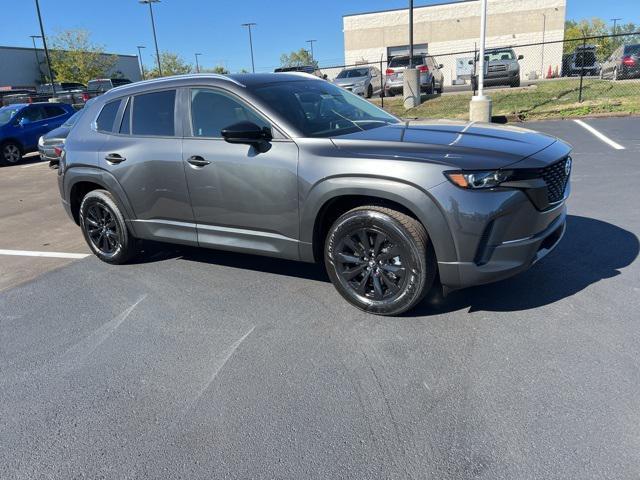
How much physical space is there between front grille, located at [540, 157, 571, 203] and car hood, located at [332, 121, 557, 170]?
0.16m

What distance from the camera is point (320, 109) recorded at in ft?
14.7

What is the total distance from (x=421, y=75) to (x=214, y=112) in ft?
64.1

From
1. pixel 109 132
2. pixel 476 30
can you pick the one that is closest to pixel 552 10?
pixel 476 30

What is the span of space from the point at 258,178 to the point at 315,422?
2.01 meters

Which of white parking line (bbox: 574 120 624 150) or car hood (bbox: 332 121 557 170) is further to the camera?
white parking line (bbox: 574 120 624 150)

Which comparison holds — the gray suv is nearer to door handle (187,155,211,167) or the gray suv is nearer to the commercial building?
door handle (187,155,211,167)

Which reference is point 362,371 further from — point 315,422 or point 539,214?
point 539,214

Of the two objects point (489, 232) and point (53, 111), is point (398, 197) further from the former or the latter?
point (53, 111)

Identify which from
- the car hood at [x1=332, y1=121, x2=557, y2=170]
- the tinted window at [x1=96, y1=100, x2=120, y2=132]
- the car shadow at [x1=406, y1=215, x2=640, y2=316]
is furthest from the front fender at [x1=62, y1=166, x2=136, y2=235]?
the car shadow at [x1=406, y1=215, x2=640, y2=316]

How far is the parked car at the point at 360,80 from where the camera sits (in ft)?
73.7

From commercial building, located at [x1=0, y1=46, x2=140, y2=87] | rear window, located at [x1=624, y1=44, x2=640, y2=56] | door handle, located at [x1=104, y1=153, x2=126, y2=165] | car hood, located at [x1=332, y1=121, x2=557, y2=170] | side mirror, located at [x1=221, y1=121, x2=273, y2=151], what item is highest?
commercial building, located at [x1=0, y1=46, x2=140, y2=87]

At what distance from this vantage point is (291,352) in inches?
137

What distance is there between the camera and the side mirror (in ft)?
12.9

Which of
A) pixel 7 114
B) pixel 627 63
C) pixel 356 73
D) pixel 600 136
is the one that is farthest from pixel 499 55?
pixel 7 114
